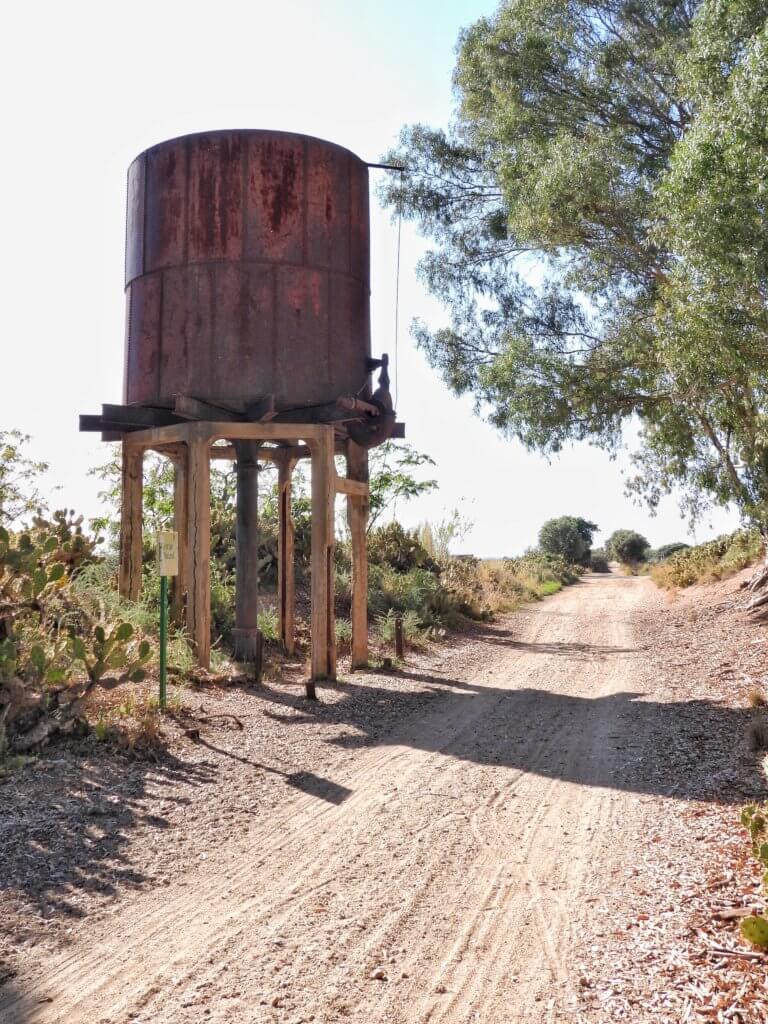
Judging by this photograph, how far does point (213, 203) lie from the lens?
33.2ft

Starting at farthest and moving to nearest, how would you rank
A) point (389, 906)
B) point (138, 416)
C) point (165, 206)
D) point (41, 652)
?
point (138, 416) < point (165, 206) < point (41, 652) < point (389, 906)

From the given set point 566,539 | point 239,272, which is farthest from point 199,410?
point 566,539

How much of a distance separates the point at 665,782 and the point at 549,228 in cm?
1126

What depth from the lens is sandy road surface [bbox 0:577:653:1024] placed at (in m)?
3.11

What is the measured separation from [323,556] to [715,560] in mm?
17100

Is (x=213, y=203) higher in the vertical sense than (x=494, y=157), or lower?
lower

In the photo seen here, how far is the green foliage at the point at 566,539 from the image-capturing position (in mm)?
48719

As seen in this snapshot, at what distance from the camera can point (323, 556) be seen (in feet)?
33.4

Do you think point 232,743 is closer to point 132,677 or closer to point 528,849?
point 132,677

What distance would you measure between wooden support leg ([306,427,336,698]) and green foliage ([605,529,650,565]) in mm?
45350

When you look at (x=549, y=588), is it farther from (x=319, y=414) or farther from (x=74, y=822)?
(x=74, y=822)

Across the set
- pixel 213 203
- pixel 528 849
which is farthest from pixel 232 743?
pixel 213 203

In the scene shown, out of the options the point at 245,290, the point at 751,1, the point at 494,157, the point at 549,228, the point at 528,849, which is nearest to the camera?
the point at 528,849

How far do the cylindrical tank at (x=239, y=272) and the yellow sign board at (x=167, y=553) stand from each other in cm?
257
